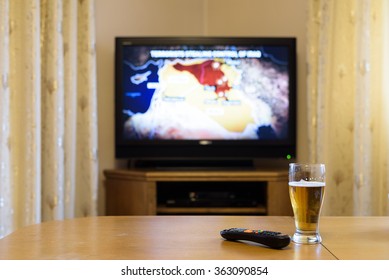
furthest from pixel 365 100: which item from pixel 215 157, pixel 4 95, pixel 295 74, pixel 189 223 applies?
pixel 189 223

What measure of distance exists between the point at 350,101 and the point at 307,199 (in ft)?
8.41

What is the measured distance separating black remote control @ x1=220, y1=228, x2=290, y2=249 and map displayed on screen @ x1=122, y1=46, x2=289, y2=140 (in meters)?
2.75

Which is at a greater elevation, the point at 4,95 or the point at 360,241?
the point at 4,95

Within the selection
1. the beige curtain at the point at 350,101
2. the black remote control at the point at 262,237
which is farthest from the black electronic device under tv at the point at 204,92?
the black remote control at the point at 262,237

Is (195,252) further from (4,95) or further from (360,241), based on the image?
(4,95)

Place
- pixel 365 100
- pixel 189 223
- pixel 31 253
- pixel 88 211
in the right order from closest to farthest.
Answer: pixel 31 253 < pixel 189 223 < pixel 365 100 < pixel 88 211

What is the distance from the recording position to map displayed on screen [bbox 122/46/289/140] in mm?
3906

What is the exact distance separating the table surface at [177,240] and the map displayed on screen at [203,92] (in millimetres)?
2425

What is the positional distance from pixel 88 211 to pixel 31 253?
9.28 ft

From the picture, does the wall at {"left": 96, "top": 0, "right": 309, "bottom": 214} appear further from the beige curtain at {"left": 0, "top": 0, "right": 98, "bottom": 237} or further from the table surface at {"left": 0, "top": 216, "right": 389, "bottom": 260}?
the table surface at {"left": 0, "top": 216, "right": 389, "bottom": 260}

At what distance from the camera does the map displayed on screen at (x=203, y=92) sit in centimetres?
391

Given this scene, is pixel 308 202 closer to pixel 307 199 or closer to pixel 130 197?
pixel 307 199

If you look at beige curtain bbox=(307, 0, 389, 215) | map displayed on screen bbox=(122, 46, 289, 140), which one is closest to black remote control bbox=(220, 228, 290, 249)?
beige curtain bbox=(307, 0, 389, 215)

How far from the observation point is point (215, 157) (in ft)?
13.1
